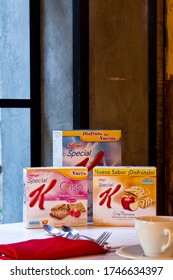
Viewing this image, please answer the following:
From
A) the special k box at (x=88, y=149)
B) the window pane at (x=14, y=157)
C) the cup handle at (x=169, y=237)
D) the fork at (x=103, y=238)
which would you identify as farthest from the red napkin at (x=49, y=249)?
the window pane at (x=14, y=157)

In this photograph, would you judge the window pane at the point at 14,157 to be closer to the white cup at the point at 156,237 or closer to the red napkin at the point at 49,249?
the red napkin at the point at 49,249

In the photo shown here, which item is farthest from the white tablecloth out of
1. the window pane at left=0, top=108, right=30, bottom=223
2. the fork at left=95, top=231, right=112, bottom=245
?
the window pane at left=0, top=108, right=30, bottom=223

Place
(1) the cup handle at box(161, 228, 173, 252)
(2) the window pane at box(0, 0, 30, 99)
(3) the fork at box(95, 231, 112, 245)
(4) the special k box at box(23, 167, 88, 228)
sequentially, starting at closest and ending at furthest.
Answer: (1) the cup handle at box(161, 228, 173, 252) → (3) the fork at box(95, 231, 112, 245) → (4) the special k box at box(23, 167, 88, 228) → (2) the window pane at box(0, 0, 30, 99)

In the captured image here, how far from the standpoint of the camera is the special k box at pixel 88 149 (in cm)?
228

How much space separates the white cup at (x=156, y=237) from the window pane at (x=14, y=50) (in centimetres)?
193

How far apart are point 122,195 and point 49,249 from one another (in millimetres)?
582

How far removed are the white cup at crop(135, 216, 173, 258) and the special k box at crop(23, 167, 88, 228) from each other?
0.62m

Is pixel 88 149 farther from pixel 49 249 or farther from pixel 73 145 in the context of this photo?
pixel 49 249

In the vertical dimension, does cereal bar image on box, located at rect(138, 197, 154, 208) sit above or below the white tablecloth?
above

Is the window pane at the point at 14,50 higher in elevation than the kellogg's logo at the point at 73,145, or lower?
higher

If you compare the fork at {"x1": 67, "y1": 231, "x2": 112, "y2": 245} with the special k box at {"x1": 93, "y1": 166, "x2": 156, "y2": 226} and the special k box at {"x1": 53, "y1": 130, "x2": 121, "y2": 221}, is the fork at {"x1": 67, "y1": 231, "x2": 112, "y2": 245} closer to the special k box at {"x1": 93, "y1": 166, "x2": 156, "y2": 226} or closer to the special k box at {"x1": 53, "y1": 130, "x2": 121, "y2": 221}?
the special k box at {"x1": 93, "y1": 166, "x2": 156, "y2": 226}

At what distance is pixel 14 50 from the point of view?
3.39m

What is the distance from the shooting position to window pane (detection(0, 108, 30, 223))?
11.0 feet
